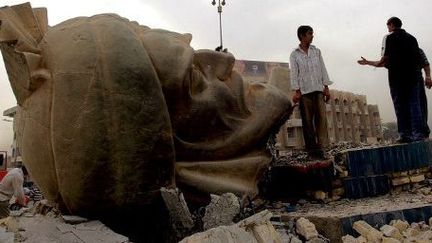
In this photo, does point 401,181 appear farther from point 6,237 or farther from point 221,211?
point 6,237

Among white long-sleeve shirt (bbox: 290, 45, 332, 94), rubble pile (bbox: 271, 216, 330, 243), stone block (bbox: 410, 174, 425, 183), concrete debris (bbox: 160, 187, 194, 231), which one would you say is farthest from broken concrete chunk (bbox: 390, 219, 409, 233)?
white long-sleeve shirt (bbox: 290, 45, 332, 94)

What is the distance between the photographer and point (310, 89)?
15.5ft

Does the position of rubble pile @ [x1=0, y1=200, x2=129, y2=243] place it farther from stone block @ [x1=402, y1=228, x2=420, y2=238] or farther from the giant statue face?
stone block @ [x1=402, y1=228, x2=420, y2=238]

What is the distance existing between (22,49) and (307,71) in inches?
120

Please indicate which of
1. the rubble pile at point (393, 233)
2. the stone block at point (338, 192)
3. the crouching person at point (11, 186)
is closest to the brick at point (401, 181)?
the stone block at point (338, 192)

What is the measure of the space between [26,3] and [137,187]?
1.77 metres

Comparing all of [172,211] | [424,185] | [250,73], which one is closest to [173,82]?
[172,211]

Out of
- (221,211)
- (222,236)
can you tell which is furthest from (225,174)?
(222,236)

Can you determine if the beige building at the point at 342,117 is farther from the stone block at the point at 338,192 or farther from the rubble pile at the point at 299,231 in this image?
the rubble pile at the point at 299,231

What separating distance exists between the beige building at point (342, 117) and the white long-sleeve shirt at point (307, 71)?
21.0 metres

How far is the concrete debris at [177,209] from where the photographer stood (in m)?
3.18

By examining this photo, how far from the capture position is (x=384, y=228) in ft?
10.0

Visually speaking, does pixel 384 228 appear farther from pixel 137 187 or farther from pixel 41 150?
pixel 41 150

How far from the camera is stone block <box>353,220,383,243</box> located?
2969mm
